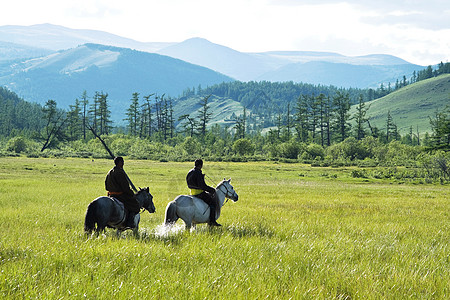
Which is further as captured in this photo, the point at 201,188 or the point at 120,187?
the point at 201,188

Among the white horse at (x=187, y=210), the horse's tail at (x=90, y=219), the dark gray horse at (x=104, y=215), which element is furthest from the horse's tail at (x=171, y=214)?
the horse's tail at (x=90, y=219)

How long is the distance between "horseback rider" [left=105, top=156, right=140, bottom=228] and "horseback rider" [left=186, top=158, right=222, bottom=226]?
1780 mm

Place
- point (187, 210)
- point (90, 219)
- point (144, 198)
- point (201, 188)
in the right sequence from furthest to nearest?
point (201, 188) → point (144, 198) → point (187, 210) → point (90, 219)

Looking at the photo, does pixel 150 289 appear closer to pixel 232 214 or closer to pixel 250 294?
pixel 250 294

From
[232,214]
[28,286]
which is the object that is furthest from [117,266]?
[232,214]

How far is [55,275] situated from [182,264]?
2.07m

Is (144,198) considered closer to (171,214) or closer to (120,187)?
(171,214)

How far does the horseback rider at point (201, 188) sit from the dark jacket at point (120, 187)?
1874 mm

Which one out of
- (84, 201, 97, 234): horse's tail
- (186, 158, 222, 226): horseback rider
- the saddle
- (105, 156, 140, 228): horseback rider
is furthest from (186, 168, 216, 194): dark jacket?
(84, 201, 97, 234): horse's tail

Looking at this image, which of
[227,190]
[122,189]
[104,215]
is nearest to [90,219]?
[104,215]

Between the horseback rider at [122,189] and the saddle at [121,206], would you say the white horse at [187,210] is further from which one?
the saddle at [121,206]

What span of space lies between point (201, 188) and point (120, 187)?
235 cm

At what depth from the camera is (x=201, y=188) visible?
1151 cm

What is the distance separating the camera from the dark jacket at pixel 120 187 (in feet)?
33.6
